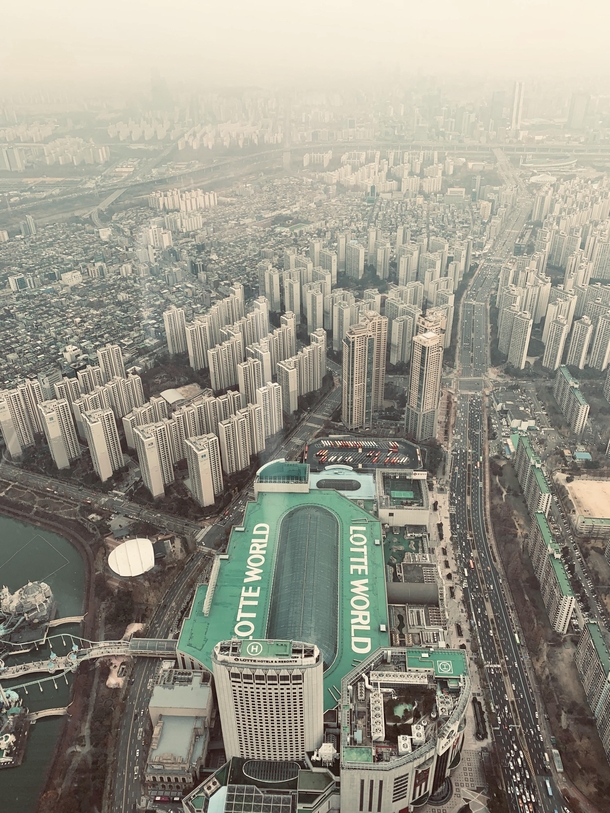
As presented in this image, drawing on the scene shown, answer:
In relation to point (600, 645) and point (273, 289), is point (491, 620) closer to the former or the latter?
point (600, 645)

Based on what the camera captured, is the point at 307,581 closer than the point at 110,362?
Yes

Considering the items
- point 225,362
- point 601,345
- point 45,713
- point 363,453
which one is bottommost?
point 45,713

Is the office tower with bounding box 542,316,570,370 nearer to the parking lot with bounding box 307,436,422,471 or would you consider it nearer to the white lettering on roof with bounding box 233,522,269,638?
the parking lot with bounding box 307,436,422,471

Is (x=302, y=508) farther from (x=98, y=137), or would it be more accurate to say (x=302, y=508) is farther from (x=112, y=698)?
(x=98, y=137)


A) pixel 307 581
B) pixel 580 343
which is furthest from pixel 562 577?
pixel 580 343

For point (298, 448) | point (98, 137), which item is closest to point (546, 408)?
point (298, 448)

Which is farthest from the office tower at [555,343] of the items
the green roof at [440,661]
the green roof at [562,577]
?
the green roof at [440,661]
